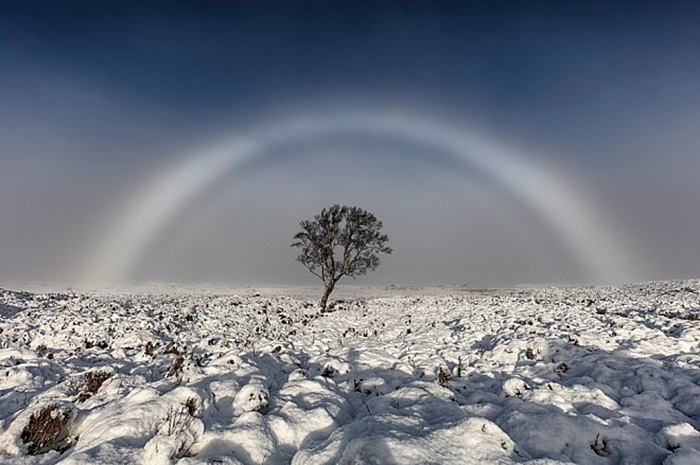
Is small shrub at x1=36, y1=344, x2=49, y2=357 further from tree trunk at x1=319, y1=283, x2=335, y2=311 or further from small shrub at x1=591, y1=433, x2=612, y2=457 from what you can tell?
tree trunk at x1=319, y1=283, x2=335, y2=311

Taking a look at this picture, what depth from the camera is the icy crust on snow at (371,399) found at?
11.5ft

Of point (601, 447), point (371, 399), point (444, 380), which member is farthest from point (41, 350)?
point (601, 447)

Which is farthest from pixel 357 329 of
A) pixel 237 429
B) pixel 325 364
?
pixel 237 429

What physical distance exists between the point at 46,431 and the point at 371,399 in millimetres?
4176

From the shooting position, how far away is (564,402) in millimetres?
5379

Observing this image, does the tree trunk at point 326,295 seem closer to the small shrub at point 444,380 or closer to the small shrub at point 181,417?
the small shrub at point 444,380

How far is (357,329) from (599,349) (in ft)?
32.2

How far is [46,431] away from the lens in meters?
3.95

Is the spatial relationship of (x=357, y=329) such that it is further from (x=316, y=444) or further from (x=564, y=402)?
(x=316, y=444)

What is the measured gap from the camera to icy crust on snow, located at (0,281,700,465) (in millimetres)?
3504

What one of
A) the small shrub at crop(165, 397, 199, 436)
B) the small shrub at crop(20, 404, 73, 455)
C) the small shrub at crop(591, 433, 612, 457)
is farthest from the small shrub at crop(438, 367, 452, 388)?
the small shrub at crop(20, 404, 73, 455)

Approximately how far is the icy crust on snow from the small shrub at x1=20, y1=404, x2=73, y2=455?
0.07m

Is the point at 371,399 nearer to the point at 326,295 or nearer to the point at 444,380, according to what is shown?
the point at 444,380

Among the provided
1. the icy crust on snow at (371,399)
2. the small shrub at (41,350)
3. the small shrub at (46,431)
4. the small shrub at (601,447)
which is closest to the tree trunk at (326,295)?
the icy crust on snow at (371,399)
